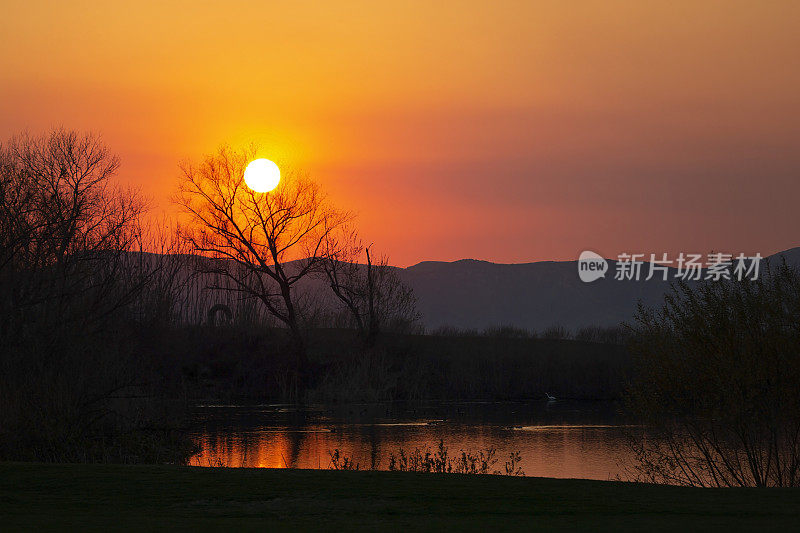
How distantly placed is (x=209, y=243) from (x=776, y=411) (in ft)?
122

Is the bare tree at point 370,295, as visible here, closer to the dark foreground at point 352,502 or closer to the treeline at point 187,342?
A: the treeline at point 187,342

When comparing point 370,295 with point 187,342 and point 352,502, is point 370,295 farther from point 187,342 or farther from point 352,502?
point 352,502

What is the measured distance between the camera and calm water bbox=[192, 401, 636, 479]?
28.4 metres

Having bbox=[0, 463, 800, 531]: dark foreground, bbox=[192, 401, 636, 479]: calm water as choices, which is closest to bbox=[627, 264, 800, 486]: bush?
bbox=[192, 401, 636, 479]: calm water

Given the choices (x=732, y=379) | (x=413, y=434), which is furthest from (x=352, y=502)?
(x=413, y=434)

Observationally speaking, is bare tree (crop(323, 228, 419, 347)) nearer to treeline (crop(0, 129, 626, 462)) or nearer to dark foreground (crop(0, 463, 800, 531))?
treeline (crop(0, 129, 626, 462))

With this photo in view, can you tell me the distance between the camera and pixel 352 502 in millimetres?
13539

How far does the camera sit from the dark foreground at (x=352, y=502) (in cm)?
1188

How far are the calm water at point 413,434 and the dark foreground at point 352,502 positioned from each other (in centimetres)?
987

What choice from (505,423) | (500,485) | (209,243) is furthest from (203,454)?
(209,243)

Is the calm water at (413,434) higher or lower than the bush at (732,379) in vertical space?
lower

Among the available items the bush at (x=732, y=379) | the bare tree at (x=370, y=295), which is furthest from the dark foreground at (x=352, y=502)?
the bare tree at (x=370, y=295)

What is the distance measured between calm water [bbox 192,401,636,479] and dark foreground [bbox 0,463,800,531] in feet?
32.4

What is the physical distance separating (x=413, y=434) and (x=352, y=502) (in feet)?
69.5
